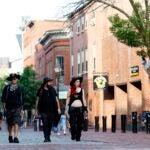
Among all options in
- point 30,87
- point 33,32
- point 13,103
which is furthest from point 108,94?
point 33,32

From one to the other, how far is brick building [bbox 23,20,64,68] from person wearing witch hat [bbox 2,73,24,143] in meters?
67.4

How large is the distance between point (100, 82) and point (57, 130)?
59.4ft

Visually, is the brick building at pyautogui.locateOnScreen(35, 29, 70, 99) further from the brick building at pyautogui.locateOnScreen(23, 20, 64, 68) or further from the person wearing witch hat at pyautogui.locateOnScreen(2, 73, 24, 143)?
the person wearing witch hat at pyautogui.locateOnScreen(2, 73, 24, 143)

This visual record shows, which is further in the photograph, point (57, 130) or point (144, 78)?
point (144, 78)

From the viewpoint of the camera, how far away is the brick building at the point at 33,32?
8850 cm

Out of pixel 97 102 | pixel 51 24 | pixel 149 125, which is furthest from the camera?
pixel 51 24

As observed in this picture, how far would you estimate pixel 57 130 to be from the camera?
1165 inches

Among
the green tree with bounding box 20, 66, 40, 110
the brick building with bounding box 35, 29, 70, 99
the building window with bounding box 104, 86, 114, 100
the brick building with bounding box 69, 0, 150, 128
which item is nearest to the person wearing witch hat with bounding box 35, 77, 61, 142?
the brick building with bounding box 69, 0, 150, 128

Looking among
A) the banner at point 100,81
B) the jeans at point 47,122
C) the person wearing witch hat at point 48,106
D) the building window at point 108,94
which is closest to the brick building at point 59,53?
the building window at point 108,94

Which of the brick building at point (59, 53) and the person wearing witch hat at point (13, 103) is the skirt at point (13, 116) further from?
the brick building at point (59, 53)

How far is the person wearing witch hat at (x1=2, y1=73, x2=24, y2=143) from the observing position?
16719 millimetres

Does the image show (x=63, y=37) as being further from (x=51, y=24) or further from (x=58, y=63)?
(x=51, y=24)

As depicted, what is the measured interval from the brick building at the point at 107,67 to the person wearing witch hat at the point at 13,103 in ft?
68.7

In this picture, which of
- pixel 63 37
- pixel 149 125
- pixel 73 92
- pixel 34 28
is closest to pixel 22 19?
pixel 34 28
